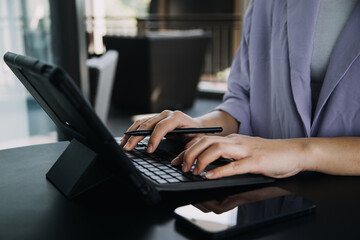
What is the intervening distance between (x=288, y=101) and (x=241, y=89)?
0.19 m

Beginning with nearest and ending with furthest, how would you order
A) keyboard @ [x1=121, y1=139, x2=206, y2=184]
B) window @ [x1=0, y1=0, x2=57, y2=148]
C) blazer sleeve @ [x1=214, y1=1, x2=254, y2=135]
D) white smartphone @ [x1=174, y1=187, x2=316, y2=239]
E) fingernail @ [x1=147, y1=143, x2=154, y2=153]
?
white smartphone @ [x1=174, y1=187, x2=316, y2=239] → keyboard @ [x1=121, y1=139, x2=206, y2=184] → fingernail @ [x1=147, y1=143, x2=154, y2=153] → blazer sleeve @ [x1=214, y1=1, x2=254, y2=135] → window @ [x1=0, y1=0, x2=57, y2=148]

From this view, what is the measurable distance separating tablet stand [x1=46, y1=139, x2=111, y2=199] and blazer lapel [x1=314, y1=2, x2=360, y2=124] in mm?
434

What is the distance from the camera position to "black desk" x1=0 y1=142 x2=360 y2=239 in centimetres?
47

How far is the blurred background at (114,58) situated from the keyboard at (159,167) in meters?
1.76

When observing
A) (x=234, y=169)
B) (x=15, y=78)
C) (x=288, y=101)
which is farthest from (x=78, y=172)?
(x=15, y=78)

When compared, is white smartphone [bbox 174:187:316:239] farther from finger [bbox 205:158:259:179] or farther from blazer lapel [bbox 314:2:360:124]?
blazer lapel [bbox 314:2:360:124]

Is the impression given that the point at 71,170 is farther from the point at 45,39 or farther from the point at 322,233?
the point at 45,39

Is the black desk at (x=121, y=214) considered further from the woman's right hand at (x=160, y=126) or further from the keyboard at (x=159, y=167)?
the woman's right hand at (x=160, y=126)

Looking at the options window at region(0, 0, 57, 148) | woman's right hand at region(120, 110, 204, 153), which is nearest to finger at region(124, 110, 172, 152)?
woman's right hand at region(120, 110, 204, 153)

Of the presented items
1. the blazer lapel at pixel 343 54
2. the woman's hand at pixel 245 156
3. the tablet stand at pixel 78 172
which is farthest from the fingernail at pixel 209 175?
the blazer lapel at pixel 343 54

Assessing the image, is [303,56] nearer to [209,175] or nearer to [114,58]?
[209,175]

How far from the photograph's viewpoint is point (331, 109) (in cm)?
79

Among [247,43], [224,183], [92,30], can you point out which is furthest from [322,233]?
[92,30]

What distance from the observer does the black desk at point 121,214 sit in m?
0.47
